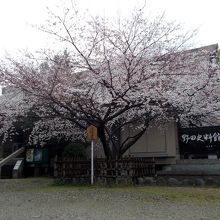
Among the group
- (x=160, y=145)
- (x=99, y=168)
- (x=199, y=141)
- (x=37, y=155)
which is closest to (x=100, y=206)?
(x=99, y=168)

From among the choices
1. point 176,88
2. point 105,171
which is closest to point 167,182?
point 105,171

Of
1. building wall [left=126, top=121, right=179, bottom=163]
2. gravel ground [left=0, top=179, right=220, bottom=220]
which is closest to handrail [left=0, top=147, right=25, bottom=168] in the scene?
building wall [left=126, top=121, right=179, bottom=163]

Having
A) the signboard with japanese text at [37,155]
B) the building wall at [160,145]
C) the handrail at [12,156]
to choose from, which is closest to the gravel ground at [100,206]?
the building wall at [160,145]

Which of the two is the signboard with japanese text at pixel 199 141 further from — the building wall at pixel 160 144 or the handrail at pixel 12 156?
the handrail at pixel 12 156

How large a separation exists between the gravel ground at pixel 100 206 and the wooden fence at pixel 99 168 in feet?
5.89

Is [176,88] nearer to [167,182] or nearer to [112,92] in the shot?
[112,92]

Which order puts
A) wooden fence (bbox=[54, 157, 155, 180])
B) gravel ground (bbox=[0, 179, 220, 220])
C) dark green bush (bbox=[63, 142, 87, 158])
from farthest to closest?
1. dark green bush (bbox=[63, 142, 87, 158])
2. wooden fence (bbox=[54, 157, 155, 180])
3. gravel ground (bbox=[0, 179, 220, 220])

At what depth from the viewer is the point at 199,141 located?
16.2 meters

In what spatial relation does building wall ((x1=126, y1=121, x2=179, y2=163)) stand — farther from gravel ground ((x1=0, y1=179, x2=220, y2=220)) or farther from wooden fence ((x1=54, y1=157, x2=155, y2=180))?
gravel ground ((x1=0, y1=179, x2=220, y2=220))

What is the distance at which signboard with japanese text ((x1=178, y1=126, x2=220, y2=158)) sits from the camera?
621 inches

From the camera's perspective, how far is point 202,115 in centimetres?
1452

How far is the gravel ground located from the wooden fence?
1796mm

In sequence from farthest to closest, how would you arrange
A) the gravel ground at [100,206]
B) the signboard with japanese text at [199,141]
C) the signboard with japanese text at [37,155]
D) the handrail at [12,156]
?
the signboard with japanese text at [37,155] < the handrail at [12,156] < the signboard with japanese text at [199,141] < the gravel ground at [100,206]

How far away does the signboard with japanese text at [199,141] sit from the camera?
51.8ft
